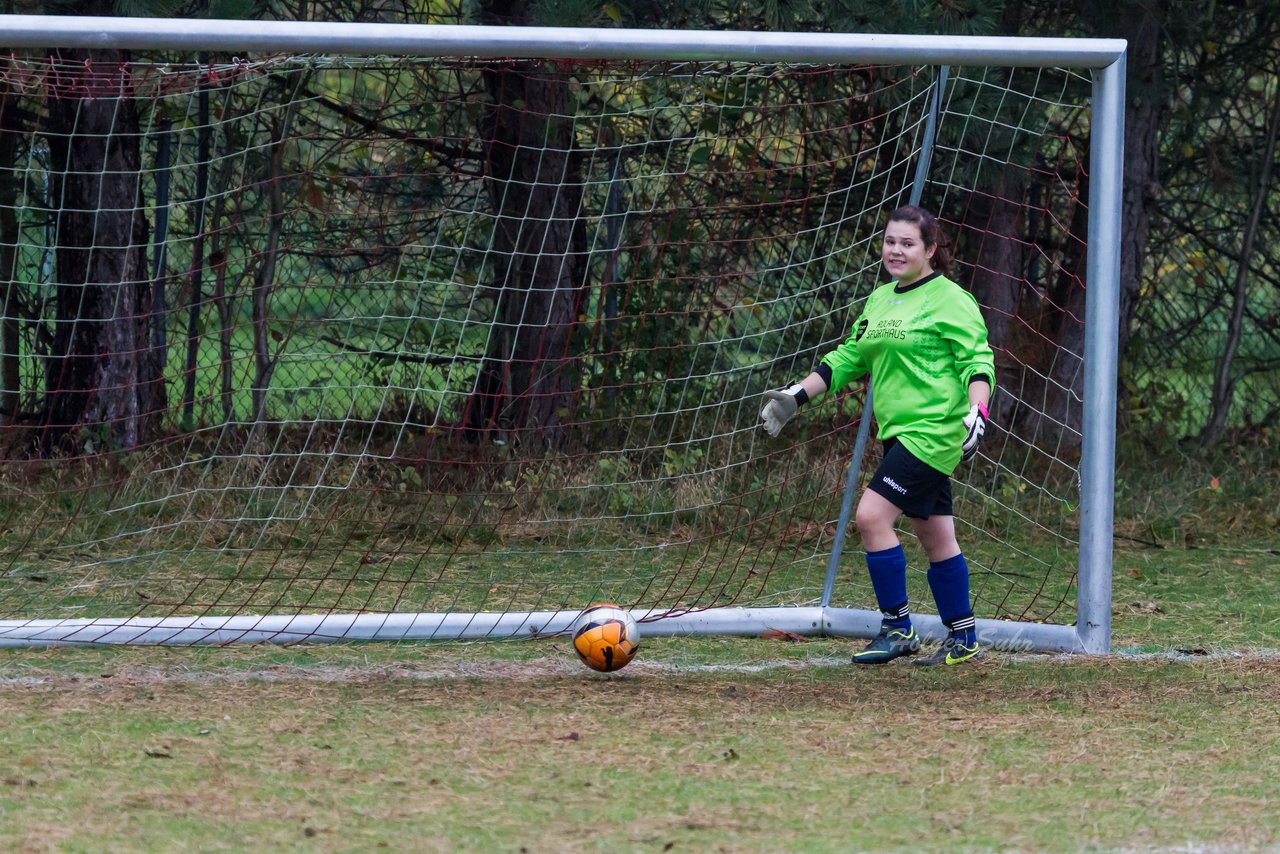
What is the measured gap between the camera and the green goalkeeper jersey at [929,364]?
4.59 meters

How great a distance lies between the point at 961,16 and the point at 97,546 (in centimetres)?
431

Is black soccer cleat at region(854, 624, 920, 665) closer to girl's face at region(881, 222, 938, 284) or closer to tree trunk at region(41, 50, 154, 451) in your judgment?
girl's face at region(881, 222, 938, 284)

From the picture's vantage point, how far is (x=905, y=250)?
4.66 m

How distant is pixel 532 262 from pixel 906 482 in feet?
12.2

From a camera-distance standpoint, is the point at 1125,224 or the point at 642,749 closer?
the point at 642,749

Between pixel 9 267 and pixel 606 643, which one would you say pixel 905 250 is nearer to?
pixel 606 643

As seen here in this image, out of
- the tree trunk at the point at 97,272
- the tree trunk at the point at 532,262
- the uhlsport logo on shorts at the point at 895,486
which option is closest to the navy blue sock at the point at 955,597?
the uhlsport logo on shorts at the point at 895,486

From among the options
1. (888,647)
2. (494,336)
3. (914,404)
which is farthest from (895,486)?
(494,336)

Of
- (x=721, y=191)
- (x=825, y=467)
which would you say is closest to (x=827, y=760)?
(x=825, y=467)

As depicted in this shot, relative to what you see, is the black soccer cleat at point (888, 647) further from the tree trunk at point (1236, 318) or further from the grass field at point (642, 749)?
the tree trunk at point (1236, 318)

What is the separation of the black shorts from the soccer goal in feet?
2.28

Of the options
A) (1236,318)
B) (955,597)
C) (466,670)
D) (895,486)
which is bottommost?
(466,670)

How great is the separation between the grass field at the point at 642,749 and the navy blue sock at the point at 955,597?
132 millimetres

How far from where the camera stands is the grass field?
10.00ft
